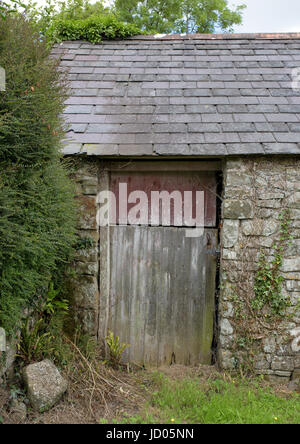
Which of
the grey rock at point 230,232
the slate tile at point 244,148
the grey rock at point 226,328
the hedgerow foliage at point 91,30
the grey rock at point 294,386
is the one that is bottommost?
the grey rock at point 294,386

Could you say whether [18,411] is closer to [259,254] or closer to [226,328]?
[226,328]

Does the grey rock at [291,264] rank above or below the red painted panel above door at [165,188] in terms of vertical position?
below

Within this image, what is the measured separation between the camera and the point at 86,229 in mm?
3904

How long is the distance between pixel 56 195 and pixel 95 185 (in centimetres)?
72

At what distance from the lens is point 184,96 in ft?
13.7

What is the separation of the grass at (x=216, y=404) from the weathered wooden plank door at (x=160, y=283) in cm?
47

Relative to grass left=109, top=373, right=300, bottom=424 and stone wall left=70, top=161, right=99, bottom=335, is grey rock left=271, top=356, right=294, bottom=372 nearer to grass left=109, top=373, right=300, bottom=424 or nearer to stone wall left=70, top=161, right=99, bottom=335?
grass left=109, top=373, right=300, bottom=424

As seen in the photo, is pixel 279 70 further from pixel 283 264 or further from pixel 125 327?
pixel 125 327

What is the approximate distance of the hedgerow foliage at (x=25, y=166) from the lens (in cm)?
263

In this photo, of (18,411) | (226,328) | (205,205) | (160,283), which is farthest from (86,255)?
(226,328)

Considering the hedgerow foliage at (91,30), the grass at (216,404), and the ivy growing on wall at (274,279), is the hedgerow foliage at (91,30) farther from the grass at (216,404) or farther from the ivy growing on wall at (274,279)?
the grass at (216,404)

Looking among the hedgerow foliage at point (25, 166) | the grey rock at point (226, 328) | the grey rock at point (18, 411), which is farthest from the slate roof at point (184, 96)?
the grey rock at point (18, 411)

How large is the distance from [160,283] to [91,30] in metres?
4.33
